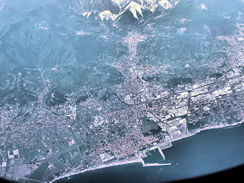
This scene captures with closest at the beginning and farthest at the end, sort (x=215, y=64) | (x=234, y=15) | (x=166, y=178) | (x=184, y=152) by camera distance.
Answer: (x=166, y=178) < (x=184, y=152) < (x=215, y=64) < (x=234, y=15)

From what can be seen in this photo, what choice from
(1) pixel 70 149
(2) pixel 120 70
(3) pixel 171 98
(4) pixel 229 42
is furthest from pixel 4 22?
(4) pixel 229 42

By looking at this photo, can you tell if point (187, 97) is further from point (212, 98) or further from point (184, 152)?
point (184, 152)

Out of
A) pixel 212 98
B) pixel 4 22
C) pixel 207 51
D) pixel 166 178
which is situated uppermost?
pixel 4 22

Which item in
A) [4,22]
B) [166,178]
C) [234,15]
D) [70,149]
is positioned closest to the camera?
[166,178]

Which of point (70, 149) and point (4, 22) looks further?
point (4, 22)

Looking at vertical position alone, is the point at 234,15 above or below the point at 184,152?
above

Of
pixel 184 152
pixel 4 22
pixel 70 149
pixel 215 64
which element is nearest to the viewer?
pixel 184 152

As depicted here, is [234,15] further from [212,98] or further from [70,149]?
[70,149]

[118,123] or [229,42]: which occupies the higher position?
[229,42]

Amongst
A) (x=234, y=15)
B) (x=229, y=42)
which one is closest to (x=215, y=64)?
(x=229, y=42)
